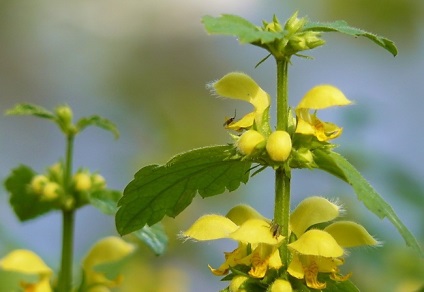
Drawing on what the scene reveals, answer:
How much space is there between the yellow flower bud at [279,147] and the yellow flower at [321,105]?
0.02 meters

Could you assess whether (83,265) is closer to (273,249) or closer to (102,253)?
(102,253)

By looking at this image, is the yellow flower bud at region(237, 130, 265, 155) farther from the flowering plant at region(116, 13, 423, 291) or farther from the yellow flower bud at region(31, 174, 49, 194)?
the yellow flower bud at region(31, 174, 49, 194)

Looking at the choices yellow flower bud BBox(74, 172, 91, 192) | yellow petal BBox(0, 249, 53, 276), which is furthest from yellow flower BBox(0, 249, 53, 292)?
yellow flower bud BBox(74, 172, 91, 192)

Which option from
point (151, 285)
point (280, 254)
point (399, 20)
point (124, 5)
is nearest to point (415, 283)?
point (151, 285)

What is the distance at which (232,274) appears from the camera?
745 mm

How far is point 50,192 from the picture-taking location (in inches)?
41.9

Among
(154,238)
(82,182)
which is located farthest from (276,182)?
(82,182)

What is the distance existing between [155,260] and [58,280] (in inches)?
44.1

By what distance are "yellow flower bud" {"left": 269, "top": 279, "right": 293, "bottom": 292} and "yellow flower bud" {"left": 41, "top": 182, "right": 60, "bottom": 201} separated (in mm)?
428

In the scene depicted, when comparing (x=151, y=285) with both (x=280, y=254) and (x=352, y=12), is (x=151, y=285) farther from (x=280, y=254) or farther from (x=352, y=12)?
(x=352, y=12)

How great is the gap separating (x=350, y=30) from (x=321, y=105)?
0.23 feet

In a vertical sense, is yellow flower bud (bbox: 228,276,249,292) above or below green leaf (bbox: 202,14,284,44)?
below

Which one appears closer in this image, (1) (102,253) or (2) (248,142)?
(2) (248,142)

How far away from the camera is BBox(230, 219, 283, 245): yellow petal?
0.71m
